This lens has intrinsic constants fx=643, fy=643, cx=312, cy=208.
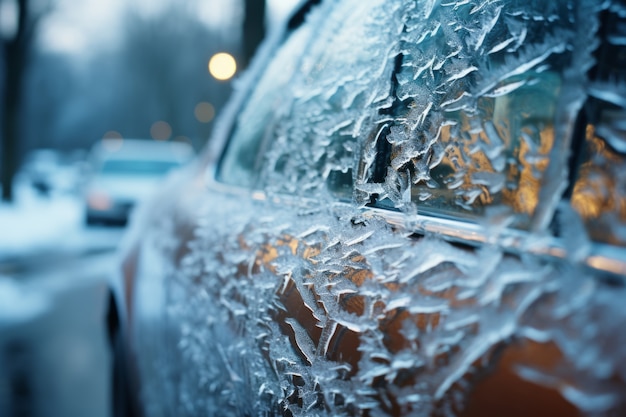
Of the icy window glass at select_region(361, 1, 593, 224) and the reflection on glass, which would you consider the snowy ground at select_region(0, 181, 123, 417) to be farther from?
the reflection on glass

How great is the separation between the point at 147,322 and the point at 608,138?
2.13 metres

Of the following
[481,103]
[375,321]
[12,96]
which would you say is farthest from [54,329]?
[12,96]

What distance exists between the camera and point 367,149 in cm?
133

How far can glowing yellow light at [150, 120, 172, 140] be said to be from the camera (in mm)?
49859

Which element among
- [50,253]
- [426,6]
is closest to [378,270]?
[426,6]

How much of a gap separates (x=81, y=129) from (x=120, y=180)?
5221 cm

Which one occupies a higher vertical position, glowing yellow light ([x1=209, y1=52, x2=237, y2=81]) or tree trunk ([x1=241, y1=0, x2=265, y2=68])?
tree trunk ([x1=241, y1=0, x2=265, y2=68])

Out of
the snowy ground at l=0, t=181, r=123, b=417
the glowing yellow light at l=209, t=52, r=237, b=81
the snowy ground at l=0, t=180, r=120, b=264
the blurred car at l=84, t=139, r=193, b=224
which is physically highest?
the glowing yellow light at l=209, t=52, r=237, b=81

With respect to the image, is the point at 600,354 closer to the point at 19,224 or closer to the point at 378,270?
the point at 378,270

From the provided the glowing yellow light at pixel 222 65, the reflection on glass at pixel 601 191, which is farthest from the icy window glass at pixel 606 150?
the glowing yellow light at pixel 222 65

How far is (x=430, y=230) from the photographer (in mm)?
1021

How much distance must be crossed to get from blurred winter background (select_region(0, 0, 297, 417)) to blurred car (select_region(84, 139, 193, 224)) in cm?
15

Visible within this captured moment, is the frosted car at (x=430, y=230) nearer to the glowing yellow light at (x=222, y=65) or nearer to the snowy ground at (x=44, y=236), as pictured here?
the glowing yellow light at (x=222, y=65)

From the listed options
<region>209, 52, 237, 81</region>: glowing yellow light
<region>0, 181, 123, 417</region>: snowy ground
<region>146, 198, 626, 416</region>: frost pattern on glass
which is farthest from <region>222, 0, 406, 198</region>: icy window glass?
<region>209, 52, 237, 81</region>: glowing yellow light
